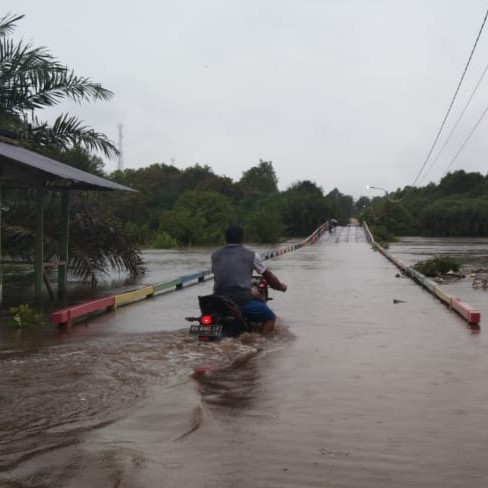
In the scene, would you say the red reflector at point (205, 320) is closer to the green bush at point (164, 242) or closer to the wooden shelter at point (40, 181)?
the wooden shelter at point (40, 181)

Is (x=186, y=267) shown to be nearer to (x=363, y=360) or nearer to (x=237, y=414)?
(x=363, y=360)

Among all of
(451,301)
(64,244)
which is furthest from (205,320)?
(64,244)

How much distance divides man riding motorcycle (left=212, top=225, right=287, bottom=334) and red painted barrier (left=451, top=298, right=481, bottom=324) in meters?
3.30

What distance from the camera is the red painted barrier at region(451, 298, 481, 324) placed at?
412 inches

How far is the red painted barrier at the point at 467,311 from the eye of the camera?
10.5 metres

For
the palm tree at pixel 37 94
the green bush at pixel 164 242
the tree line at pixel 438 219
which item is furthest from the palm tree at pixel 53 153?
the tree line at pixel 438 219

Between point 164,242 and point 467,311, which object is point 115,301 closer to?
point 467,311

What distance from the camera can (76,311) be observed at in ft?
34.7

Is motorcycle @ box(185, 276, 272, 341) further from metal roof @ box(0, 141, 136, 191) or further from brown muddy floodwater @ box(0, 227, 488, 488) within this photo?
metal roof @ box(0, 141, 136, 191)

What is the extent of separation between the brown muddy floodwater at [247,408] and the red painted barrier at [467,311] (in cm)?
23

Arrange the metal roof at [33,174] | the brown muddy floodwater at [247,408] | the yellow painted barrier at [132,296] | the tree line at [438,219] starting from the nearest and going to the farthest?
the brown muddy floodwater at [247,408] → the metal roof at [33,174] → the yellow painted barrier at [132,296] → the tree line at [438,219]

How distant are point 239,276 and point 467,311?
13.3ft

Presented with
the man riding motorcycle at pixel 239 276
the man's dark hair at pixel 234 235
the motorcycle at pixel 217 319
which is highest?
the man's dark hair at pixel 234 235

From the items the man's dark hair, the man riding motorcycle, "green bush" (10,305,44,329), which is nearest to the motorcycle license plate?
the man riding motorcycle
